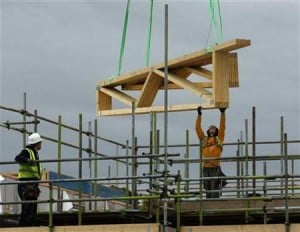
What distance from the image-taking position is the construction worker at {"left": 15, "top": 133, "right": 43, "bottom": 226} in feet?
64.6

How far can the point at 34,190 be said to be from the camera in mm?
19938

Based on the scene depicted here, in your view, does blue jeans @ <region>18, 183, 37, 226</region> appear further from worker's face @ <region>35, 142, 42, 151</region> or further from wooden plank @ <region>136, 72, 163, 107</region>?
wooden plank @ <region>136, 72, 163, 107</region>

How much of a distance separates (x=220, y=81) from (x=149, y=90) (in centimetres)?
218

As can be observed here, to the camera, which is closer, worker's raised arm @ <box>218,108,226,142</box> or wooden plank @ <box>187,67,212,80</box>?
wooden plank @ <box>187,67,212,80</box>

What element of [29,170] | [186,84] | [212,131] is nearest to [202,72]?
[186,84]

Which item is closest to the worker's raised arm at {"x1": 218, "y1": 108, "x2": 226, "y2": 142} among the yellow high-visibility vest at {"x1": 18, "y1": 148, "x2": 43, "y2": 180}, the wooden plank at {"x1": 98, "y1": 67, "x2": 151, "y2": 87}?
the wooden plank at {"x1": 98, "y1": 67, "x2": 151, "y2": 87}

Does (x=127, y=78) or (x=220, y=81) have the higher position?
(x=127, y=78)

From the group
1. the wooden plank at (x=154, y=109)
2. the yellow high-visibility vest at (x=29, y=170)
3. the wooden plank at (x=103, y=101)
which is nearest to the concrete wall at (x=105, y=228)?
the yellow high-visibility vest at (x=29, y=170)

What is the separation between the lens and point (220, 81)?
2009cm

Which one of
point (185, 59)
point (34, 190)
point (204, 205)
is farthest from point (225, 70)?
point (34, 190)

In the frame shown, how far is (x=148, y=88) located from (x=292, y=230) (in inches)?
197

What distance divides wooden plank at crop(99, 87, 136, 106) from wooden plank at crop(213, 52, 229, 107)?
2.45 m

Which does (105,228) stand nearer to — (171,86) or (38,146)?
(38,146)

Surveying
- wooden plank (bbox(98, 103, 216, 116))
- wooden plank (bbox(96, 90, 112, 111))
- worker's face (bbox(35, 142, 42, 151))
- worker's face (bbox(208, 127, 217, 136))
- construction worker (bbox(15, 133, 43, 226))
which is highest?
wooden plank (bbox(96, 90, 112, 111))
